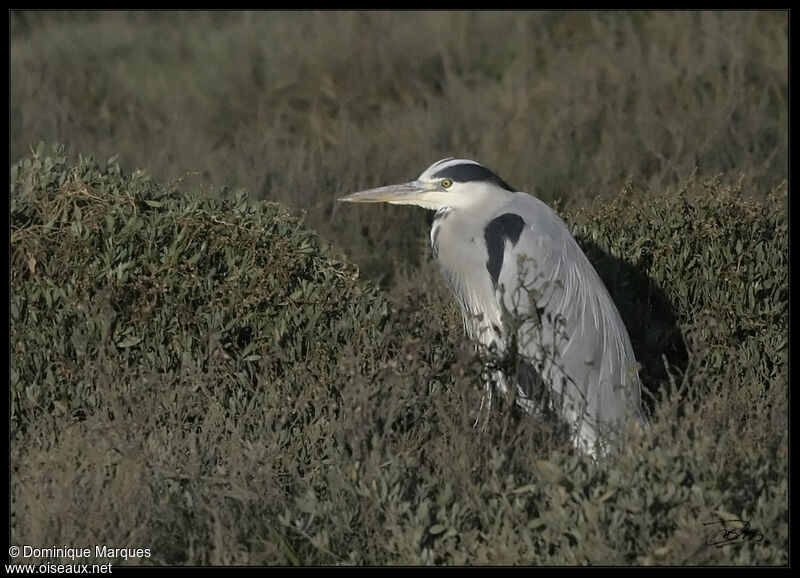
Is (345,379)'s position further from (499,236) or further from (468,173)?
(468,173)

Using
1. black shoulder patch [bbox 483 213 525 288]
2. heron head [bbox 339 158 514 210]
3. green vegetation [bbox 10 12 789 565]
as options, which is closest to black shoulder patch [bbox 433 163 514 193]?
heron head [bbox 339 158 514 210]

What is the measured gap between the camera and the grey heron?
170 inches

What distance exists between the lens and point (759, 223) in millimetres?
5156

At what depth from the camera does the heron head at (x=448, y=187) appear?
4797mm

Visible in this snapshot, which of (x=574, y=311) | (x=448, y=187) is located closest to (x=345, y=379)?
(x=574, y=311)

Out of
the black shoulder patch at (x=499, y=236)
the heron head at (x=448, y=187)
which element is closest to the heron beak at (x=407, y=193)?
the heron head at (x=448, y=187)

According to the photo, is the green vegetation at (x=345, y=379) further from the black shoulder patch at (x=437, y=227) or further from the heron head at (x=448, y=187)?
the heron head at (x=448, y=187)

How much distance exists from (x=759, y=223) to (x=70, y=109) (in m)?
5.47

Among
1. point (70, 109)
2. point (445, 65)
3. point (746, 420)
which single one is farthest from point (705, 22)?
point (746, 420)

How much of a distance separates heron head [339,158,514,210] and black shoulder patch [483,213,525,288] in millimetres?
188

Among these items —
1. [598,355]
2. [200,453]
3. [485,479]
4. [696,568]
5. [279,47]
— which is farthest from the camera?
[279,47]

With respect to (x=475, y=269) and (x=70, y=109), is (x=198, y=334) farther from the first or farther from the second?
(x=70, y=109)
